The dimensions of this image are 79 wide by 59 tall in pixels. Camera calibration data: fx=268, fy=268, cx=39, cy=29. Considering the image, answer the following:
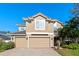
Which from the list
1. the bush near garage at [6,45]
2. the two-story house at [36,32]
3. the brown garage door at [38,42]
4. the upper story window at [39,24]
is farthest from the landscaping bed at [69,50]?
the bush near garage at [6,45]

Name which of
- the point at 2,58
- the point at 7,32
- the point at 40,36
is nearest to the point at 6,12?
the point at 7,32

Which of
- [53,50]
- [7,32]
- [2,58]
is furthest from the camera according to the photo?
[7,32]

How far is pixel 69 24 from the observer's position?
17125mm

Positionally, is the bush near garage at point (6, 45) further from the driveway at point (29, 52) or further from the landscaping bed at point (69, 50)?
the landscaping bed at point (69, 50)

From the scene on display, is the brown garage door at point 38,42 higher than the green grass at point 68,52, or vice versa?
the brown garage door at point 38,42

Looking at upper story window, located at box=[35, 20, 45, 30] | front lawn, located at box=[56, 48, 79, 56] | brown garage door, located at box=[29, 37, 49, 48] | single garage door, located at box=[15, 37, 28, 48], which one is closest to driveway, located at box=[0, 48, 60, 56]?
front lawn, located at box=[56, 48, 79, 56]

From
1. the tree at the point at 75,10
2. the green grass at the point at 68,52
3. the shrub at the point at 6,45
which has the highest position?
the tree at the point at 75,10

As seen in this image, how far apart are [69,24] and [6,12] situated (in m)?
4.20

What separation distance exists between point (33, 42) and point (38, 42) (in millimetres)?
474

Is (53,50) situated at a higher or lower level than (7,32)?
lower

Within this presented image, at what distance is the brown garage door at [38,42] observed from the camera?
18.5m

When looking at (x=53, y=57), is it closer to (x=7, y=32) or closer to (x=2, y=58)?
(x=2, y=58)

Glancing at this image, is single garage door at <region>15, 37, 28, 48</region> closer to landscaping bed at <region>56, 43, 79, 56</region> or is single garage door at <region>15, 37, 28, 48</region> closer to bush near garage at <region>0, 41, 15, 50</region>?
bush near garage at <region>0, 41, 15, 50</region>

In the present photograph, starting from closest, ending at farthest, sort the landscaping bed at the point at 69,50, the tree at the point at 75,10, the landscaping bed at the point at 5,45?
1. the landscaping bed at the point at 69,50
2. the tree at the point at 75,10
3. the landscaping bed at the point at 5,45
